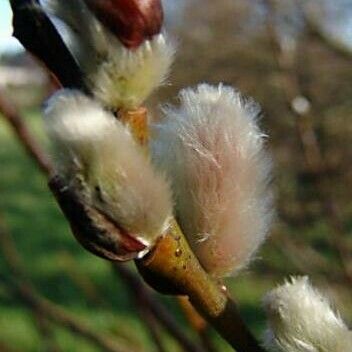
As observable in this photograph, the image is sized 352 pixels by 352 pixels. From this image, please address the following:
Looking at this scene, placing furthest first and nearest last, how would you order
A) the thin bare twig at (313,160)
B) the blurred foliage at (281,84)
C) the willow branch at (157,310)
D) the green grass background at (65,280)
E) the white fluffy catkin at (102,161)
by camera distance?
the green grass background at (65,280), the blurred foliage at (281,84), the thin bare twig at (313,160), the willow branch at (157,310), the white fluffy catkin at (102,161)

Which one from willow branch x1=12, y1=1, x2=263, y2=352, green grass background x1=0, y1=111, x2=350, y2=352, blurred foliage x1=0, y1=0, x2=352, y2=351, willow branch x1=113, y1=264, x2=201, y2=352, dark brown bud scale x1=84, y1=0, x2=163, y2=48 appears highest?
dark brown bud scale x1=84, y1=0, x2=163, y2=48

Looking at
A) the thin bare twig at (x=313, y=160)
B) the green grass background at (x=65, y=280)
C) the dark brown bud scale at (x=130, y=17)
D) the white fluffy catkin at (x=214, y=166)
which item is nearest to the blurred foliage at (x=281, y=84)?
the green grass background at (x=65, y=280)

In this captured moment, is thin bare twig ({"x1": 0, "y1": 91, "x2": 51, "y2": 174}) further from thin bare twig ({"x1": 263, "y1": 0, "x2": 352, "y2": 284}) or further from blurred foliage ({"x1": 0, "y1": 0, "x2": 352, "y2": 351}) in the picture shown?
blurred foliage ({"x1": 0, "y1": 0, "x2": 352, "y2": 351})

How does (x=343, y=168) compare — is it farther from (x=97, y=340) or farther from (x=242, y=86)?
(x=97, y=340)

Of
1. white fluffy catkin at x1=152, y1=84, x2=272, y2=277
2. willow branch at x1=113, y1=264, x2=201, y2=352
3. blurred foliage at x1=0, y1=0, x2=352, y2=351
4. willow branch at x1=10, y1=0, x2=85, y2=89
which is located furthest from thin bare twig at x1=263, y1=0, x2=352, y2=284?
willow branch at x1=10, y1=0, x2=85, y2=89

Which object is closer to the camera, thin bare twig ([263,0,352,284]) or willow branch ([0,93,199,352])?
willow branch ([0,93,199,352])

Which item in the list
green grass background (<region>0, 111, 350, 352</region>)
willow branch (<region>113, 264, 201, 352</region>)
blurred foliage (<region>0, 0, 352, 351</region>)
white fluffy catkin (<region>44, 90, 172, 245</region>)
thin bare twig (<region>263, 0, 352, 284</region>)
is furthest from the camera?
green grass background (<region>0, 111, 350, 352</region>)

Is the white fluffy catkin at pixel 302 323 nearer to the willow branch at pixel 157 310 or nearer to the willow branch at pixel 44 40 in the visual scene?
the willow branch at pixel 44 40

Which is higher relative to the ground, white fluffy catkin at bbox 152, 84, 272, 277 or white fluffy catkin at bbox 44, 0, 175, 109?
white fluffy catkin at bbox 44, 0, 175, 109

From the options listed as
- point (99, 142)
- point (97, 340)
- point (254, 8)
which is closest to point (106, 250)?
point (99, 142)
